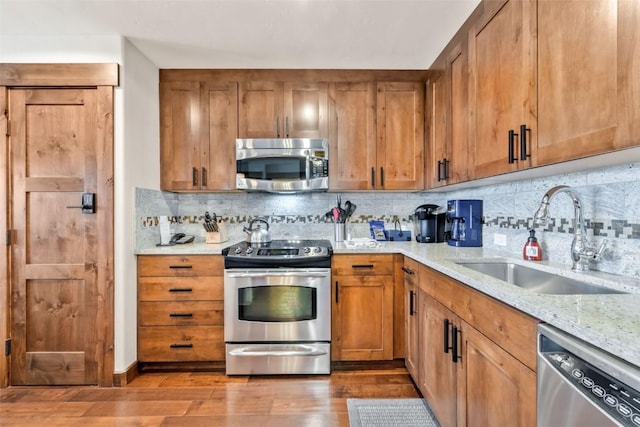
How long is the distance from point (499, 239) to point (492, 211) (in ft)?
0.70

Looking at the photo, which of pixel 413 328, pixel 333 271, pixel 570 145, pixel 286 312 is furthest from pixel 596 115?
pixel 286 312

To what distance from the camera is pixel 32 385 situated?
215cm

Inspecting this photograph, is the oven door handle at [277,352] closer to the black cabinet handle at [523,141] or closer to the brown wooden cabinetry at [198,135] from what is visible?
the brown wooden cabinetry at [198,135]

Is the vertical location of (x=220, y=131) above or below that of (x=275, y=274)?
above

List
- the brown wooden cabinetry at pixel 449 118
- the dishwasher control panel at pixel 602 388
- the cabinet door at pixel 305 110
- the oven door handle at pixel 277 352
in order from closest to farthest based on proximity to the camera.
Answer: the dishwasher control panel at pixel 602 388, the brown wooden cabinetry at pixel 449 118, the oven door handle at pixel 277 352, the cabinet door at pixel 305 110

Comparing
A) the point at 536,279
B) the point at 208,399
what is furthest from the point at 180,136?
the point at 536,279

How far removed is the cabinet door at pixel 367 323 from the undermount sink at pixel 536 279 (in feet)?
2.42

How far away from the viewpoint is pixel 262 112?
264 centimetres

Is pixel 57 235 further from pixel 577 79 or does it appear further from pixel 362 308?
pixel 577 79

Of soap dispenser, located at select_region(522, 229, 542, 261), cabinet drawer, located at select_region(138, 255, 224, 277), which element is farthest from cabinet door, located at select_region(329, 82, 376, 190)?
soap dispenser, located at select_region(522, 229, 542, 261)

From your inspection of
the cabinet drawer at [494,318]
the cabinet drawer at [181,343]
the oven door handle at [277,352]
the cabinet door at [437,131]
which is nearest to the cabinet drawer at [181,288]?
the cabinet drawer at [181,343]

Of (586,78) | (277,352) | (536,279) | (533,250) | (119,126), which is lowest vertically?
(277,352)

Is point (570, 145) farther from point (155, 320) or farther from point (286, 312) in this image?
point (155, 320)

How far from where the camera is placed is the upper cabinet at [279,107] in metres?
2.63
